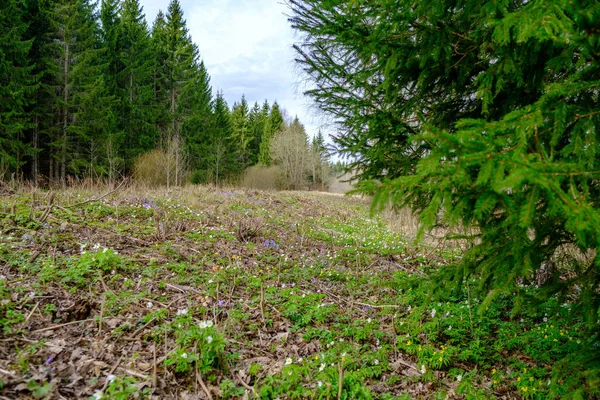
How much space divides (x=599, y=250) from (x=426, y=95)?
7.89ft

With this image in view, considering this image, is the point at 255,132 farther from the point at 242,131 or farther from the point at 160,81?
the point at 160,81

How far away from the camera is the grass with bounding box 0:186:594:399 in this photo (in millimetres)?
2246

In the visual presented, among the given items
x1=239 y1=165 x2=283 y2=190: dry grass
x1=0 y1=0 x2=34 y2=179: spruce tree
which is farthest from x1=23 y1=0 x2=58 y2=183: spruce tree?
x1=239 y1=165 x2=283 y2=190: dry grass

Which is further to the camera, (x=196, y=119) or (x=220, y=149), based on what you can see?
(x=220, y=149)

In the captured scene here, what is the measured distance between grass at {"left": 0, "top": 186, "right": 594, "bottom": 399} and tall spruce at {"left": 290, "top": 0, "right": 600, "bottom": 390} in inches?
19.9

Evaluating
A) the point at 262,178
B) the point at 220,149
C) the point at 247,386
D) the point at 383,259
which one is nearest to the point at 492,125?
the point at 247,386

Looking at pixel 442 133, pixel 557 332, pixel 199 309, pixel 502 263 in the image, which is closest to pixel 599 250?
pixel 502 263

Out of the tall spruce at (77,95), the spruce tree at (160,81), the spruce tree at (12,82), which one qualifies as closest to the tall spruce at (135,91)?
the spruce tree at (160,81)

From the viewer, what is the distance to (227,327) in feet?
9.62

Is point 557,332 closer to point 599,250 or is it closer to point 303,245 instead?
point 599,250

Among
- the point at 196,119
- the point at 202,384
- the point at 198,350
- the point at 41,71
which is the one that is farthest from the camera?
the point at 196,119

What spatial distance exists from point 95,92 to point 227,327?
18214mm

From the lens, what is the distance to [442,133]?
1370mm

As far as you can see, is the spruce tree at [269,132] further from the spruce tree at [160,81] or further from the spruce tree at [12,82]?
the spruce tree at [12,82]
